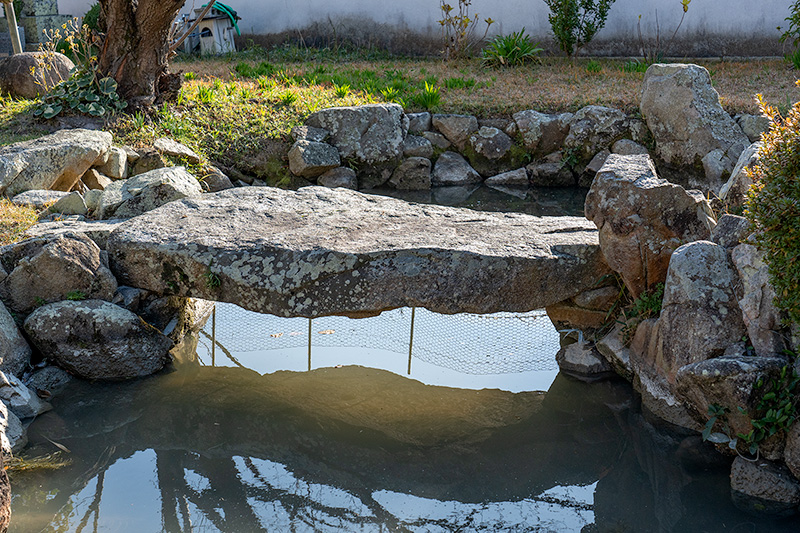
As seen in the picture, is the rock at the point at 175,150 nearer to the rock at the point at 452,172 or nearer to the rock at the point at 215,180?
the rock at the point at 215,180

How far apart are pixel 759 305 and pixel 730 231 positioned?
0.52 metres

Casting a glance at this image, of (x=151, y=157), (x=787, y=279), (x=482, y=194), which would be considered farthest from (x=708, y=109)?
(x=151, y=157)

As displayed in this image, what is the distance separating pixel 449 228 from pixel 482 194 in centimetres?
397

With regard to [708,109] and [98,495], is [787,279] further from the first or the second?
[708,109]

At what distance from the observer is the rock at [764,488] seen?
319 centimetres

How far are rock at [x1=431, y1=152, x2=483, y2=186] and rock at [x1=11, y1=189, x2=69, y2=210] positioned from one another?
4.42 meters

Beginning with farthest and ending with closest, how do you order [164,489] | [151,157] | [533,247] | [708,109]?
[708,109], [151,157], [533,247], [164,489]

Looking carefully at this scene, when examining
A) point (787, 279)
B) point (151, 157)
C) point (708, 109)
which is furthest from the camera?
point (708, 109)

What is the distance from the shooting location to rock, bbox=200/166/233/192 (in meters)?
7.39

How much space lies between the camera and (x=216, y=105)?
344 inches

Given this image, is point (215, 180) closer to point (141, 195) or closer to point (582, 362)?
point (141, 195)

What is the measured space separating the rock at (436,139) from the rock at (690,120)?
101 inches

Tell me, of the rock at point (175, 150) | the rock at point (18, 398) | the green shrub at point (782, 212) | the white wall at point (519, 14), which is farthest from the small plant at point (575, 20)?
the rock at point (18, 398)

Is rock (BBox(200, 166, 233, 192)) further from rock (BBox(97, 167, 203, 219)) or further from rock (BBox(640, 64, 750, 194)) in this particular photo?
rock (BBox(640, 64, 750, 194))
